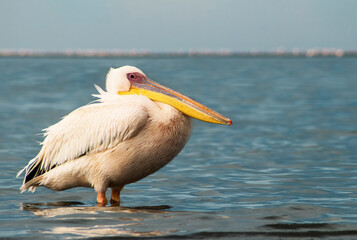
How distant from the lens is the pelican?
5328mm

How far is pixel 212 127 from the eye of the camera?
12.7 metres

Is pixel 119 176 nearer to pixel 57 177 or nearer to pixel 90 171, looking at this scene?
pixel 90 171

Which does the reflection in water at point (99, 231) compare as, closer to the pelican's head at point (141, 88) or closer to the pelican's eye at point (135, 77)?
the pelican's head at point (141, 88)

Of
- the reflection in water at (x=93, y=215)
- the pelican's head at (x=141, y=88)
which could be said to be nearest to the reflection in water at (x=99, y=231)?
the reflection in water at (x=93, y=215)

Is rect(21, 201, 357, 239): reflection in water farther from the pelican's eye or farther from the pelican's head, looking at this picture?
the pelican's eye

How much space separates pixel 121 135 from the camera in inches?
210

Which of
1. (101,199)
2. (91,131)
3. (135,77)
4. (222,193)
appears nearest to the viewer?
(91,131)

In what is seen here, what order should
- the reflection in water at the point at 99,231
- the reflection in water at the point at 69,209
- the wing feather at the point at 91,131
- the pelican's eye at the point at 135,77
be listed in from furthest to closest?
the pelican's eye at the point at 135,77
the reflection in water at the point at 69,209
the wing feather at the point at 91,131
the reflection in water at the point at 99,231

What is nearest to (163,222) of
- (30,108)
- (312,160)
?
(312,160)

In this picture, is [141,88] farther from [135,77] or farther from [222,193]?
[222,193]

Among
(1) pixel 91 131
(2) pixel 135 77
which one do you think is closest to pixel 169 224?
(1) pixel 91 131

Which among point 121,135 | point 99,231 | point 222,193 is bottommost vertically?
point 99,231

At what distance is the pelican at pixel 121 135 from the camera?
533 cm

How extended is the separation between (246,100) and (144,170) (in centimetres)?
1492
